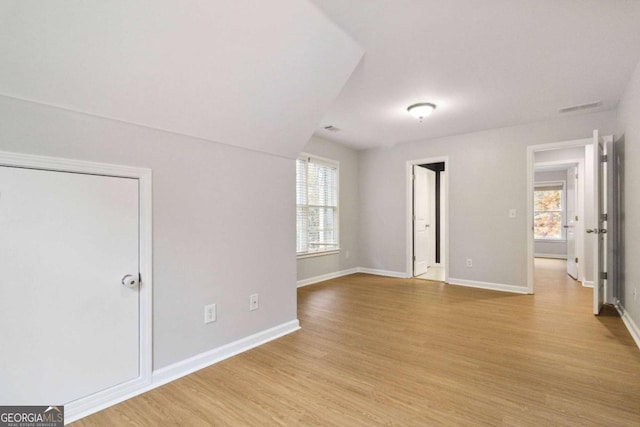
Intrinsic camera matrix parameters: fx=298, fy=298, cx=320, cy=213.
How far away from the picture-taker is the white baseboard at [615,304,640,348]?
2553 millimetres

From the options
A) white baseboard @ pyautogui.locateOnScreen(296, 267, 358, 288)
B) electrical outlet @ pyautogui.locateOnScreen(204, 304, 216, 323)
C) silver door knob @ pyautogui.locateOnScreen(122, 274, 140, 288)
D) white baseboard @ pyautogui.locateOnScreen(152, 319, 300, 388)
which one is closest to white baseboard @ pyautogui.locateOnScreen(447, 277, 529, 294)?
white baseboard @ pyautogui.locateOnScreen(296, 267, 358, 288)

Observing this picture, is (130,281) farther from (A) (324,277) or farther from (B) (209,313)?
(A) (324,277)

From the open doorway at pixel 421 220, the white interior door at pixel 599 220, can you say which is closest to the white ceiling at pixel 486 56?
the white interior door at pixel 599 220

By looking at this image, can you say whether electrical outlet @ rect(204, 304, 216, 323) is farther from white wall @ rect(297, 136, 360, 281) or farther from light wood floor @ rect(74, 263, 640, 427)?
white wall @ rect(297, 136, 360, 281)

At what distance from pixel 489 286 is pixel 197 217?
4.32m

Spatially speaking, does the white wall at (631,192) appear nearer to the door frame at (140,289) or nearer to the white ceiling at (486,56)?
the white ceiling at (486,56)

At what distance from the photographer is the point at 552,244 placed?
26.1ft

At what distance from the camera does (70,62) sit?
1.44m

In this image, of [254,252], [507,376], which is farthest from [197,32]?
[507,376]

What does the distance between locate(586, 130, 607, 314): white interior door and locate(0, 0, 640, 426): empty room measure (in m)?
0.03

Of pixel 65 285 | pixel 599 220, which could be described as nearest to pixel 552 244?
pixel 599 220

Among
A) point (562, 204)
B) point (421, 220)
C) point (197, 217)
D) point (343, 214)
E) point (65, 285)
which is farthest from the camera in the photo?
point (562, 204)

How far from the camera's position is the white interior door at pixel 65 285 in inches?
57.6

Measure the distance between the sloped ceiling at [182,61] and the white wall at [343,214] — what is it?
2619 millimetres
